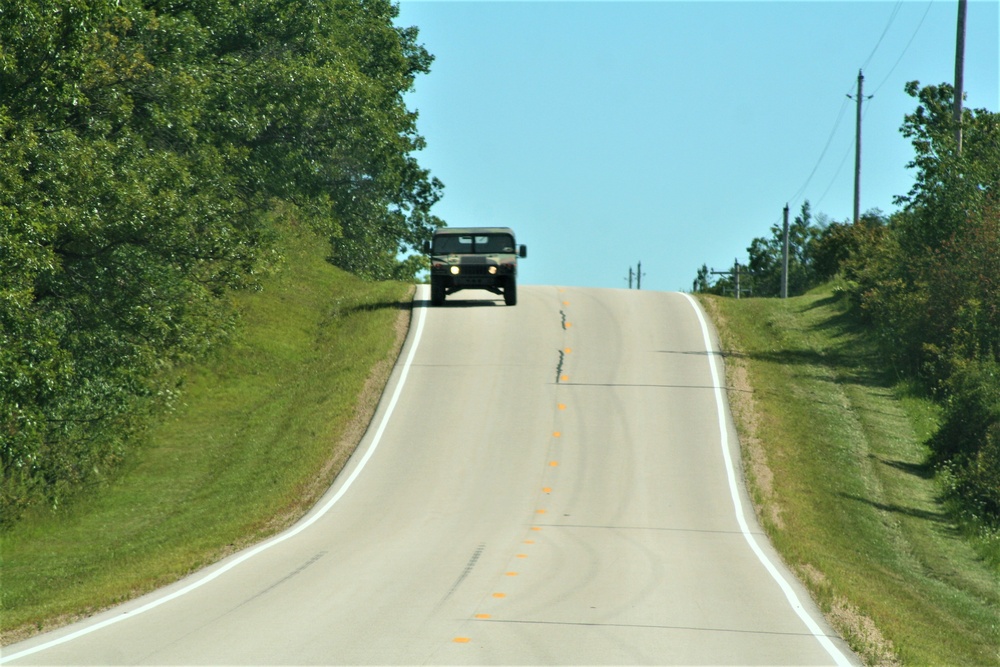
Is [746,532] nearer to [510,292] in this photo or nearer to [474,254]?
[474,254]

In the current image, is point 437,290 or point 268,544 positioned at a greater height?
point 437,290

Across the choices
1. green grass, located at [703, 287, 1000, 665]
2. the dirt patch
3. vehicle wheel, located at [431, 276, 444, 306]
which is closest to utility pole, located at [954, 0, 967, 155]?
green grass, located at [703, 287, 1000, 665]

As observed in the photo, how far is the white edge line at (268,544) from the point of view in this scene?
35.8 ft

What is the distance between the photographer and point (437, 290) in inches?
1479

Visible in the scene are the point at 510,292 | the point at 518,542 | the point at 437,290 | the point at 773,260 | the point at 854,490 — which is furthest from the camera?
the point at 773,260

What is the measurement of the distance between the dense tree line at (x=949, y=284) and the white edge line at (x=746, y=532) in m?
5.05

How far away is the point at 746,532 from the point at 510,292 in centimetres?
1993

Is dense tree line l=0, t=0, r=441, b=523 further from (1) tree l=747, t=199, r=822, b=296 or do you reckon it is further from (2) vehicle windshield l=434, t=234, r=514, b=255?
(1) tree l=747, t=199, r=822, b=296

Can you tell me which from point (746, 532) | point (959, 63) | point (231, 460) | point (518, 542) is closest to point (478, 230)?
point (231, 460)

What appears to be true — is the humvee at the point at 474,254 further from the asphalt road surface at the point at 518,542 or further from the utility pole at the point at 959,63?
the utility pole at the point at 959,63

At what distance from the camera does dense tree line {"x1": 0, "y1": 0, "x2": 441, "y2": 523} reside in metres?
18.9

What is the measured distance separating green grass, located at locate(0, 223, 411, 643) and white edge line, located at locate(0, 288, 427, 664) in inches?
18.4

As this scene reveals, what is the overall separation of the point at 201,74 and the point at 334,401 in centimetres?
893

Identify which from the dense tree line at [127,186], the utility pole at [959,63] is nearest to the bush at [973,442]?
the utility pole at [959,63]
